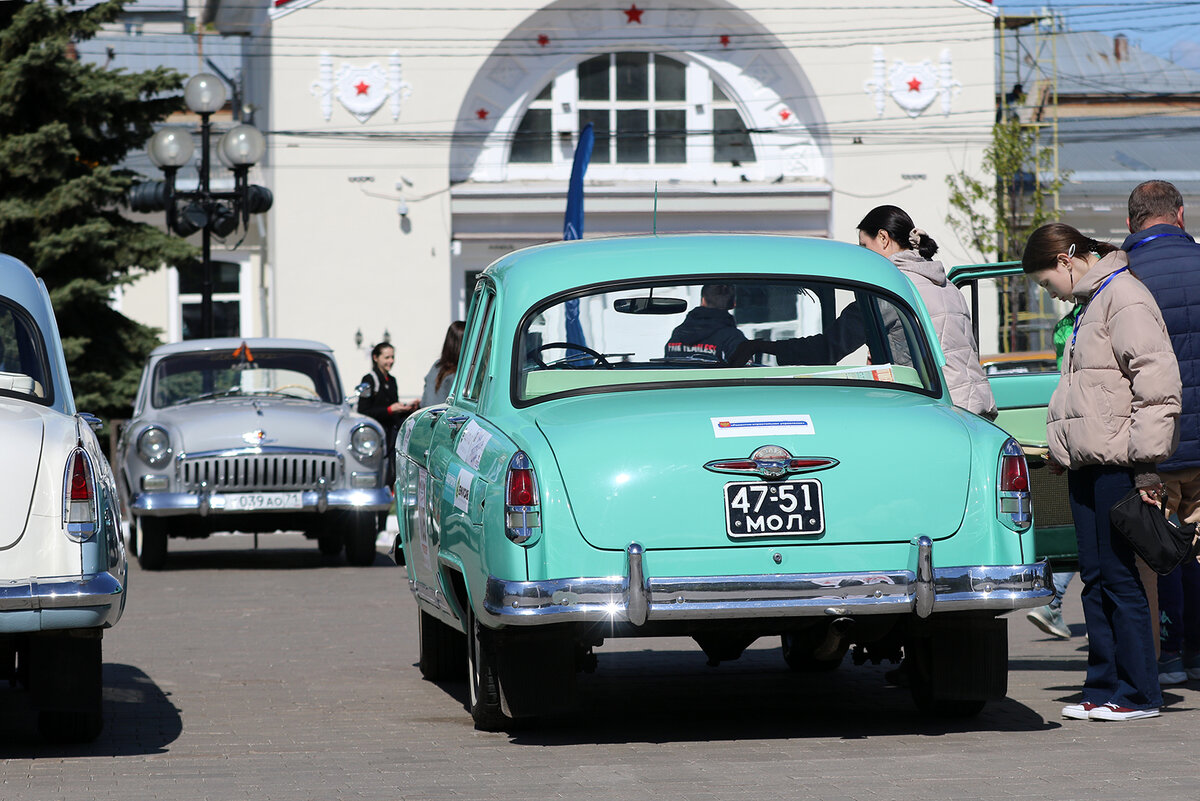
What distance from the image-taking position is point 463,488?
702cm

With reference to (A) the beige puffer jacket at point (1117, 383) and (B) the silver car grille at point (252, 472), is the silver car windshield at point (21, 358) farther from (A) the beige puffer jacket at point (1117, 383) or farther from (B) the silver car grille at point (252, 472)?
(B) the silver car grille at point (252, 472)

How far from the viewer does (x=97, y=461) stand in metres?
6.96

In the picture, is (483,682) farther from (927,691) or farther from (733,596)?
(927,691)

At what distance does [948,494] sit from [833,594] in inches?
21.9

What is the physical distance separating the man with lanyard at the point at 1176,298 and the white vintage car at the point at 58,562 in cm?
398

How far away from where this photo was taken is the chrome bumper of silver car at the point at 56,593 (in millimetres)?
6383

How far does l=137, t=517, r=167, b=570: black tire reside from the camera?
15.7m

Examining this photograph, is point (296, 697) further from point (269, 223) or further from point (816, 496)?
point (269, 223)

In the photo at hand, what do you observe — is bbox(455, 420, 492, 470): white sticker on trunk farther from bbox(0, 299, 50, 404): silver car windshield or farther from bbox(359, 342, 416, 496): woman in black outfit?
bbox(359, 342, 416, 496): woman in black outfit

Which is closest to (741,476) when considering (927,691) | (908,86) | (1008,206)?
(927,691)

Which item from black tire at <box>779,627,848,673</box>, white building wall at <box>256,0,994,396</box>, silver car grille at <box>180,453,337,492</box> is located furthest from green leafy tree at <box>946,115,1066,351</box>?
black tire at <box>779,627,848,673</box>

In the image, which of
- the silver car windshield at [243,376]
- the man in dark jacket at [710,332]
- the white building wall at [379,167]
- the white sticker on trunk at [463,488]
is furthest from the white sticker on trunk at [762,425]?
the white building wall at [379,167]

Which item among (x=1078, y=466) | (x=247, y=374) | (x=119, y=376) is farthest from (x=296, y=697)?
(x=119, y=376)

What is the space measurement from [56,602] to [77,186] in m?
22.2
